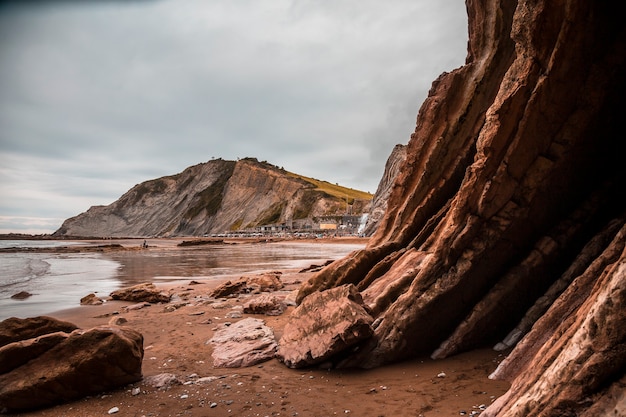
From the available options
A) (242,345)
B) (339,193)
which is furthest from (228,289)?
(339,193)

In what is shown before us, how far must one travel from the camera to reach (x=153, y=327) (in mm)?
11219

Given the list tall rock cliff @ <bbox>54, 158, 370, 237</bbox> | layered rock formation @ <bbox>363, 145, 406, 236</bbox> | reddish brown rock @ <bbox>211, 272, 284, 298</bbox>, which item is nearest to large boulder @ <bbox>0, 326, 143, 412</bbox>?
reddish brown rock @ <bbox>211, 272, 284, 298</bbox>

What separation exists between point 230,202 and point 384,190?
84.4 meters

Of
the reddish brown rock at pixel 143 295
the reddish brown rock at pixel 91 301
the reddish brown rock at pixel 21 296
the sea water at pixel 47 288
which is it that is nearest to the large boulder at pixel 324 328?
the reddish brown rock at pixel 143 295

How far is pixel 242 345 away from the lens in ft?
29.0

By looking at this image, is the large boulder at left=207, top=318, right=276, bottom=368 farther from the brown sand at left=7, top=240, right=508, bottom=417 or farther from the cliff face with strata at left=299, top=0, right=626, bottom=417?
the cliff face with strata at left=299, top=0, right=626, bottom=417

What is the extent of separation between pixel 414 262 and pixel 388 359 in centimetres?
236

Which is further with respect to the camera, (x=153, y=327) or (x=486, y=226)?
(x=153, y=327)

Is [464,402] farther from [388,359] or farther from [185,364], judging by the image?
[185,364]

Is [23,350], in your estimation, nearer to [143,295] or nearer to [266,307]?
[266,307]

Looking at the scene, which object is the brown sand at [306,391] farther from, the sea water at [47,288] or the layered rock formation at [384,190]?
the layered rock formation at [384,190]

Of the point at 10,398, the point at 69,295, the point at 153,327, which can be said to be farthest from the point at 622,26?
the point at 69,295

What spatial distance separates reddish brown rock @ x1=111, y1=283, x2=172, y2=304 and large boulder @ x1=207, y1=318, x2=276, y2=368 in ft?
19.8

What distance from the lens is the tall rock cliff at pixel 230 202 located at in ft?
451
